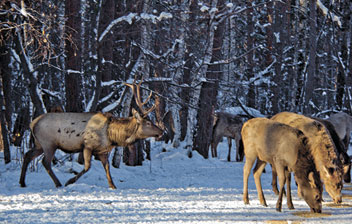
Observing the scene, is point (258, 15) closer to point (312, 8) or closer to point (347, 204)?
point (312, 8)

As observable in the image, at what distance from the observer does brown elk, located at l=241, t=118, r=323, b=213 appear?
868 cm

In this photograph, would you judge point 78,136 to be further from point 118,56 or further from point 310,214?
point 118,56

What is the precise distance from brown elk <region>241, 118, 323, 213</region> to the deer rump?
339cm

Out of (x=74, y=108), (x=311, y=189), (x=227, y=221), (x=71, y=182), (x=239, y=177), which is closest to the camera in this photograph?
(x=227, y=221)

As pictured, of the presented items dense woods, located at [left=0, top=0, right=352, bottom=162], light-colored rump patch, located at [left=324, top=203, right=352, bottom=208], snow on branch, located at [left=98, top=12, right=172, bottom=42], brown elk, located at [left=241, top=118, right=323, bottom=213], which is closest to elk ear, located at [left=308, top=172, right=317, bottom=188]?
brown elk, located at [left=241, top=118, right=323, bottom=213]

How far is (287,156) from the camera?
891 centimetres

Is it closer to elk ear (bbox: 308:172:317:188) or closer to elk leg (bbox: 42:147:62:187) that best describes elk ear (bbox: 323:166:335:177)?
elk ear (bbox: 308:172:317:188)

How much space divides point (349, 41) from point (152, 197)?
1964 centimetres

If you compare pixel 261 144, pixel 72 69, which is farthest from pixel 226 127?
pixel 261 144

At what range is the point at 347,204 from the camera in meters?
9.83

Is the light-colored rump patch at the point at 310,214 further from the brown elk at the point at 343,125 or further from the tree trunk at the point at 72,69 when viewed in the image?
the brown elk at the point at 343,125

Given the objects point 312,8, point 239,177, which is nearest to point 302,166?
point 239,177

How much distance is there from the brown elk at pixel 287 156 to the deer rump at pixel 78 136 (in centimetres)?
339

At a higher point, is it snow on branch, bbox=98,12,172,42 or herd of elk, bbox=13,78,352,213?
snow on branch, bbox=98,12,172,42
